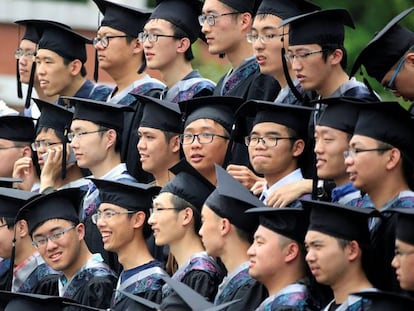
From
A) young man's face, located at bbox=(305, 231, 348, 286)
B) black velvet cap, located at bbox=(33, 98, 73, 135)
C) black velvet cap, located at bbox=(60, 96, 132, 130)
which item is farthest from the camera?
black velvet cap, located at bbox=(33, 98, 73, 135)

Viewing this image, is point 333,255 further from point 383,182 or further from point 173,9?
point 173,9

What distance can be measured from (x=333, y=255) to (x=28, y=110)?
508 cm

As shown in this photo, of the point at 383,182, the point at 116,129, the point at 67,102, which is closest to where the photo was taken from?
the point at 383,182

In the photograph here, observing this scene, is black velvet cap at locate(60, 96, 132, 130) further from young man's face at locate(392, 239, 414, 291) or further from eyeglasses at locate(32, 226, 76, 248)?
young man's face at locate(392, 239, 414, 291)

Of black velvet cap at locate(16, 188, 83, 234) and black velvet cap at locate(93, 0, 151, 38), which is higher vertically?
black velvet cap at locate(93, 0, 151, 38)

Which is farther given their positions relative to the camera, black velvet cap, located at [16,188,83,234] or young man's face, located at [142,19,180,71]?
young man's face, located at [142,19,180,71]

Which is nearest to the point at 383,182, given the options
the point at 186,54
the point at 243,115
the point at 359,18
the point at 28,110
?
the point at 243,115

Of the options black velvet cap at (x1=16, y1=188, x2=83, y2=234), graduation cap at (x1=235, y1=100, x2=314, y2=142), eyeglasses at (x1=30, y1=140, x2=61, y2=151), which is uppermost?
graduation cap at (x1=235, y1=100, x2=314, y2=142)

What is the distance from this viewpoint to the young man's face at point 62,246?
38.4 feet

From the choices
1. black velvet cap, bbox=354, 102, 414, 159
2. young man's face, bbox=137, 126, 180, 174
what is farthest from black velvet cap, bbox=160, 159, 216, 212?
black velvet cap, bbox=354, 102, 414, 159

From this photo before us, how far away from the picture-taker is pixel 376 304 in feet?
30.5

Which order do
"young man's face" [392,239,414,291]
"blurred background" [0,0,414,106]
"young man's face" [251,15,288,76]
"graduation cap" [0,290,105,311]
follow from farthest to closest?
1. "blurred background" [0,0,414,106]
2. "young man's face" [251,15,288,76]
3. "graduation cap" [0,290,105,311]
4. "young man's face" [392,239,414,291]

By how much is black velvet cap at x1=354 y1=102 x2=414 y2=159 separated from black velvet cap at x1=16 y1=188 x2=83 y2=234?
8.27 ft

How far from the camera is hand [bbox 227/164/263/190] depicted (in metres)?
11.2
